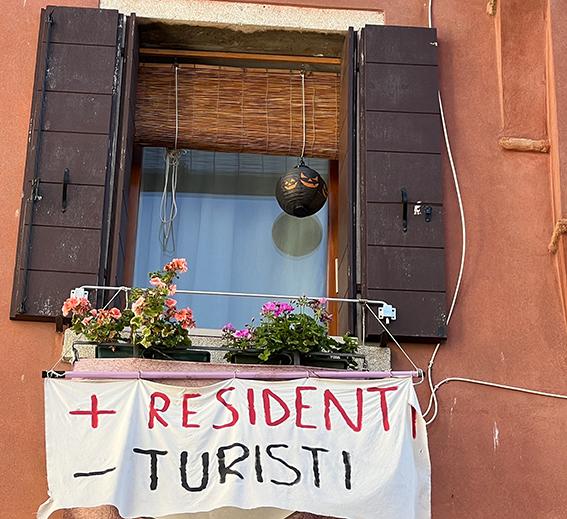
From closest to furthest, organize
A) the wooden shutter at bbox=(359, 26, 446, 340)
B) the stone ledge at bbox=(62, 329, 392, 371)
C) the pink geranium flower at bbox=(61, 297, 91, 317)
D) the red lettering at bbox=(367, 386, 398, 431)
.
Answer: the red lettering at bbox=(367, 386, 398, 431) < the pink geranium flower at bbox=(61, 297, 91, 317) < the stone ledge at bbox=(62, 329, 392, 371) < the wooden shutter at bbox=(359, 26, 446, 340)

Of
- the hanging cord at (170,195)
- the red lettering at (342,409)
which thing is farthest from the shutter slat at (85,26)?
the red lettering at (342,409)

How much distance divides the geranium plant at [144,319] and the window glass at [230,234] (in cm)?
118

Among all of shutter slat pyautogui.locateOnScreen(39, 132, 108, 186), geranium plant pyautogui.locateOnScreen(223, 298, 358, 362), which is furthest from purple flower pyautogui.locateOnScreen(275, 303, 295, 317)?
shutter slat pyautogui.locateOnScreen(39, 132, 108, 186)

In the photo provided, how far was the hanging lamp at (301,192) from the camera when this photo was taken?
6.91 metres

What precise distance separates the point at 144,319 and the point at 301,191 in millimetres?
1509

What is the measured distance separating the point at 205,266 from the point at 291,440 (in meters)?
2.15

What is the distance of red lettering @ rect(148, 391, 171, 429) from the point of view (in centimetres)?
546

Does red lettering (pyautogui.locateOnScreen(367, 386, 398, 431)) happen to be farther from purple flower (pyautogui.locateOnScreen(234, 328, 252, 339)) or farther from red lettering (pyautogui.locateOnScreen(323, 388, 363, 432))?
purple flower (pyautogui.locateOnScreen(234, 328, 252, 339))

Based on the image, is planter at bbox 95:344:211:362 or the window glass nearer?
planter at bbox 95:344:211:362

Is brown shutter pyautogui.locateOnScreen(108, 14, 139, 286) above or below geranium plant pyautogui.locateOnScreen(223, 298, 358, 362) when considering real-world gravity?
above

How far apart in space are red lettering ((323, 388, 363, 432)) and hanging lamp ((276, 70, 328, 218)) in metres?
1.66

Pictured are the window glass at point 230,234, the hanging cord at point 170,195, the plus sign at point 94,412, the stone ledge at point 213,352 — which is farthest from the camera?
the hanging cord at point 170,195

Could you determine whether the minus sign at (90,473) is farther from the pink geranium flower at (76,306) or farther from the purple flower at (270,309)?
the purple flower at (270,309)

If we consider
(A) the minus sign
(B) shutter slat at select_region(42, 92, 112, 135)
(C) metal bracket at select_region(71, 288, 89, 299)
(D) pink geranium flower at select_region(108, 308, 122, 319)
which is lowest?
(A) the minus sign
